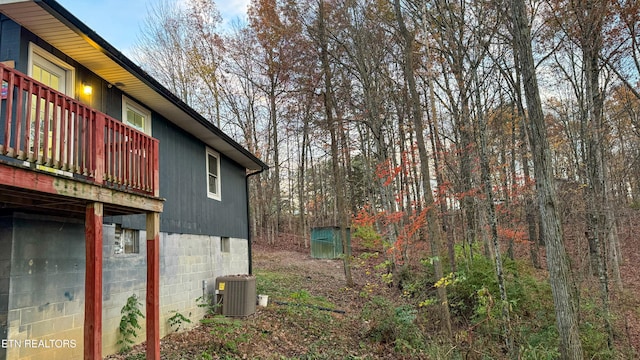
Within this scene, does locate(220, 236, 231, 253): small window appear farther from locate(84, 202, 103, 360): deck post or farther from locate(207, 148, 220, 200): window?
locate(84, 202, 103, 360): deck post

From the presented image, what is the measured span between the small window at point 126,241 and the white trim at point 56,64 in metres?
2.39

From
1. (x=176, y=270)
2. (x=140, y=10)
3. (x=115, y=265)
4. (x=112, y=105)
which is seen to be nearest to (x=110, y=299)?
(x=115, y=265)

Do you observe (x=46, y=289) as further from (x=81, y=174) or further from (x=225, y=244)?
(x=225, y=244)

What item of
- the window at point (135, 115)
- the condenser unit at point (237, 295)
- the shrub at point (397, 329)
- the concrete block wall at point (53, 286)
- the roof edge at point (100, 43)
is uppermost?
the roof edge at point (100, 43)

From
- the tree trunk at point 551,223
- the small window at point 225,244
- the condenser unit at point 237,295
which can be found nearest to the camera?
the tree trunk at point 551,223

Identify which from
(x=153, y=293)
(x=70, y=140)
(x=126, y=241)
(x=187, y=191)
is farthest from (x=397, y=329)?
(x=70, y=140)

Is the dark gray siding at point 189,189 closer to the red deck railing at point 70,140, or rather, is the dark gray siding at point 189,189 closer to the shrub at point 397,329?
the red deck railing at point 70,140

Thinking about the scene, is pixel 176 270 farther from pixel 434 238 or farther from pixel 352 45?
pixel 352 45

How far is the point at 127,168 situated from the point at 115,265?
2030mm

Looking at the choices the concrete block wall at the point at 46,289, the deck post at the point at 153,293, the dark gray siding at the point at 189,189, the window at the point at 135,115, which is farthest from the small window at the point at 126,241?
the window at the point at 135,115

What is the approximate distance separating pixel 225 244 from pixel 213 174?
2.22 m

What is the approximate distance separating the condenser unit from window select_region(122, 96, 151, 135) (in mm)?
4213

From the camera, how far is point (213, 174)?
35.4 feet

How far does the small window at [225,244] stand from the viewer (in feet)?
36.4
